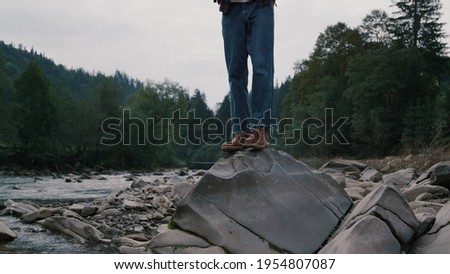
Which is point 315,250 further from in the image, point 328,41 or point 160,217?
point 328,41

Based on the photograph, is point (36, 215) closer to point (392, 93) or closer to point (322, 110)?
point (392, 93)

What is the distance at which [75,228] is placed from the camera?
661 cm

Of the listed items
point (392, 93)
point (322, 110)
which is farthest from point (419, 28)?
point (322, 110)

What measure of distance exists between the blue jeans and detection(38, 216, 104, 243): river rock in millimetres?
2653

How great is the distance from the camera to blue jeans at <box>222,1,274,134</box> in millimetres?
4324

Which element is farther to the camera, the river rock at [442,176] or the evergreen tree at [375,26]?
the evergreen tree at [375,26]

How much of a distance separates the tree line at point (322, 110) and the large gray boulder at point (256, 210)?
62.1 ft

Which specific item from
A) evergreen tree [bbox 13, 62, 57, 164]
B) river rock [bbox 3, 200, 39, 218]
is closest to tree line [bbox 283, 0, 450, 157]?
evergreen tree [bbox 13, 62, 57, 164]

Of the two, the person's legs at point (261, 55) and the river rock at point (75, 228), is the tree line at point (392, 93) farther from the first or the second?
the person's legs at point (261, 55)

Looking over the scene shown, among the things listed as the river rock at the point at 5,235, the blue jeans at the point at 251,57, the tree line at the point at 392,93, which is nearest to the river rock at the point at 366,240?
the blue jeans at the point at 251,57

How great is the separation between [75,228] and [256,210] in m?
3.29

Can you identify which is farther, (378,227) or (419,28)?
(419,28)

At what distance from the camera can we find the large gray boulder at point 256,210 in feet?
13.1

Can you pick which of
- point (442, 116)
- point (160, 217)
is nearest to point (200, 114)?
point (442, 116)
